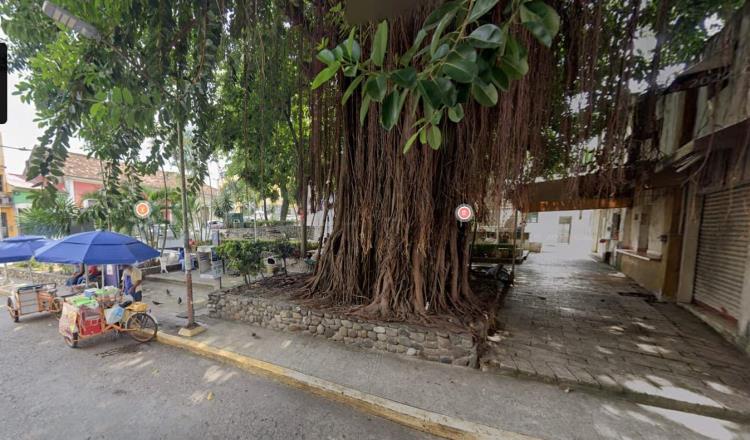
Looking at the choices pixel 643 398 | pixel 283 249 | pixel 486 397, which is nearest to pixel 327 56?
pixel 486 397

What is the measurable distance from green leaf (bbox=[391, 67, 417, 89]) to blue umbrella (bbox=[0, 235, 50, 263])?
867 cm

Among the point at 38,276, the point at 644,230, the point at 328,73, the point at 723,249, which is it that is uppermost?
the point at 328,73

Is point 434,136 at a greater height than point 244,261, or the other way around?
point 434,136

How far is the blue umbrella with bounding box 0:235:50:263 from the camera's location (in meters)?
5.38

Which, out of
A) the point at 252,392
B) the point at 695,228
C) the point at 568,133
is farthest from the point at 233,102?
the point at 695,228

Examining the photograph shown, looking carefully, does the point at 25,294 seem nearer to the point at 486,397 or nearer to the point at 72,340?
the point at 72,340

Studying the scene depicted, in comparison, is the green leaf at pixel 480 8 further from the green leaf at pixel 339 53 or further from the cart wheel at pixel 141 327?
the cart wheel at pixel 141 327

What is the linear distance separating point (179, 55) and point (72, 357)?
14.3 feet

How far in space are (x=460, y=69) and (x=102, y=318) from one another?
5.84m

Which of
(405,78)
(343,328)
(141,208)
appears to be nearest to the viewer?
(405,78)

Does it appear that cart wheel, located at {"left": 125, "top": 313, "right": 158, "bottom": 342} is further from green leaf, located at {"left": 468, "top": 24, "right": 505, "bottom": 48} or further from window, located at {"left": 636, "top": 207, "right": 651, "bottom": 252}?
window, located at {"left": 636, "top": 207, "right": 651, "bottom": 252}

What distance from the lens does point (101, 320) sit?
4.06m

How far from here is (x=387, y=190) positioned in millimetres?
3988

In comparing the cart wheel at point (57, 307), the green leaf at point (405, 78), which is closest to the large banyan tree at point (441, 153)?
the green leaf at point (405, 78)
